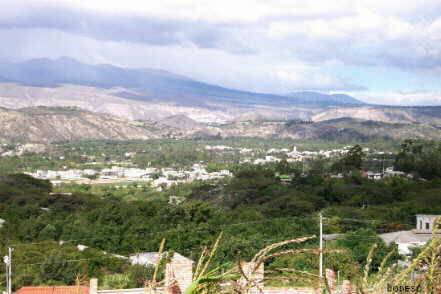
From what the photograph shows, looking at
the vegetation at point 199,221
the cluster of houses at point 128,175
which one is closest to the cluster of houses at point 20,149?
the cluster of houses at point 128,175

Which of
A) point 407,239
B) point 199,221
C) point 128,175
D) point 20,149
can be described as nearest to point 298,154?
point 128,175

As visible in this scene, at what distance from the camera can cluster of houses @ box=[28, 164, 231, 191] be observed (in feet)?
228

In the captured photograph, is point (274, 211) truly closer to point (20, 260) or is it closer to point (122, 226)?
point (122, 226)

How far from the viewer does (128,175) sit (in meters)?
76.4

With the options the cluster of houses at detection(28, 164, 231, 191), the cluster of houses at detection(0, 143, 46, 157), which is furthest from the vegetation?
the cluster of houses at detection(0, 143, 46, 157)

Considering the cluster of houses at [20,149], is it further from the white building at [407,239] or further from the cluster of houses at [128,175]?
the white building at [407,239]

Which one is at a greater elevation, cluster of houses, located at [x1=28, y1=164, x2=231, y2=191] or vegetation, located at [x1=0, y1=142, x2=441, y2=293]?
vegetation, located at [x1=0, y1=142, x2=441, y2=293]

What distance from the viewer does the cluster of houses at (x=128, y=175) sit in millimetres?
69500

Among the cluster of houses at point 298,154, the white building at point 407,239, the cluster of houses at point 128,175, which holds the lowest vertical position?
the cluster of houses at point 128,175

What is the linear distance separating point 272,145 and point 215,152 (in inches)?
861

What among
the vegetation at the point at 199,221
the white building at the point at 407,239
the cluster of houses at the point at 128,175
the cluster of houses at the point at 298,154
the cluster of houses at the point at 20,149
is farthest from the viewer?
the cluster of houses at the point at 20,149

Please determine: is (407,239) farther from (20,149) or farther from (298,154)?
(20,149)

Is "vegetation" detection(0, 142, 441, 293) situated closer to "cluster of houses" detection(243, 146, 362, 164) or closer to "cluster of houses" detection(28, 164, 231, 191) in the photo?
"cluster of houses" detection(28, 164, 231, 191)

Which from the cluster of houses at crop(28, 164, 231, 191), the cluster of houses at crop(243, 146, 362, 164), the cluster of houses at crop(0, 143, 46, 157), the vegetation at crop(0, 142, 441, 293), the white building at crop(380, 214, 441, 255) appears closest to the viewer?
the vegetation at crop(0, 142, 441, 293)
